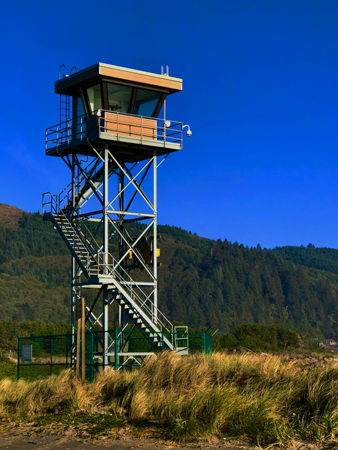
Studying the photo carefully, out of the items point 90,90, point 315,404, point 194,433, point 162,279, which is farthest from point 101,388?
point 162,279

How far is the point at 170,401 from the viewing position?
16.7 metres

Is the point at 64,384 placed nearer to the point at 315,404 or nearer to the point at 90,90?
the point at 315,404

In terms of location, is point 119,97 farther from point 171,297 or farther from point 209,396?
point 171,297

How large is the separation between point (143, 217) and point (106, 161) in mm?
3875

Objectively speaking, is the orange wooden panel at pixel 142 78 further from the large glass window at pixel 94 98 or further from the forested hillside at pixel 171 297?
the forested hillside at pixel 171 297

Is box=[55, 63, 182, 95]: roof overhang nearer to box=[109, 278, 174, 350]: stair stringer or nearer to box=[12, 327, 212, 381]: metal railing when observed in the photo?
box=[109, 278, 174, 350]: stair stringer

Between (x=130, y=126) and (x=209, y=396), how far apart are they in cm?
1923

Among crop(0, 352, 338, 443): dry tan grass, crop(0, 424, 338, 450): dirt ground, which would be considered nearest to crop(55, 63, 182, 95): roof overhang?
crop(0, 352, 338, 443): dry tan grass

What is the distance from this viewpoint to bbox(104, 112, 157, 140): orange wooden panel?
3191 cm

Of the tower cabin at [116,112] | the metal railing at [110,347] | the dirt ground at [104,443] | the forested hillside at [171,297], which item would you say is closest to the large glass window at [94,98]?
the tower cabin at [116,112]

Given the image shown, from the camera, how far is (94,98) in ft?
108

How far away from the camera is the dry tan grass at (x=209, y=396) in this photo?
14586mm

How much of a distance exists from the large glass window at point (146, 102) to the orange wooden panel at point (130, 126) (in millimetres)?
548

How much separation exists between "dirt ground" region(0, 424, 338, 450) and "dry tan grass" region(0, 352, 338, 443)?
1.12ft
